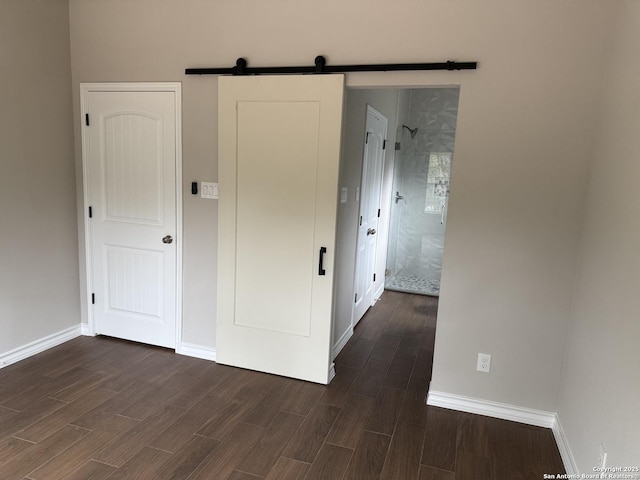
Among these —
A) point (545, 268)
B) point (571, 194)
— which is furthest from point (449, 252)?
point (571, 194)

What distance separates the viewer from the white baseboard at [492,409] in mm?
2729

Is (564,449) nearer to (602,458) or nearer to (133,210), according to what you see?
(602,458)

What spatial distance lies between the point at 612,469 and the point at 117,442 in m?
2.42

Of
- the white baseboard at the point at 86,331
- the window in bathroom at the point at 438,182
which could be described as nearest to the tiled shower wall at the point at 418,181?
the window in bathroom at the point at 438,182

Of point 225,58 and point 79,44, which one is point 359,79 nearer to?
point 225,58

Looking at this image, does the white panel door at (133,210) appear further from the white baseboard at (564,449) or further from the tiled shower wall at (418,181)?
the tiled shower wall at (418,181)

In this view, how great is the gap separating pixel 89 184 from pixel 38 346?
1.36 m

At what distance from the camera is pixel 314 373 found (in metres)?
3.14

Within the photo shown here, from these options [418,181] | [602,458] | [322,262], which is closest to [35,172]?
[322,262]

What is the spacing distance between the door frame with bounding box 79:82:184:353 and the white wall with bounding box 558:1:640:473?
9.02 ft

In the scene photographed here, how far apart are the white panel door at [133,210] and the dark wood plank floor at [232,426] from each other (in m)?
0.33

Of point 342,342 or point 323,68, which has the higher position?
point 323,68

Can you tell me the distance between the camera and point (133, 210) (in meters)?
3.50

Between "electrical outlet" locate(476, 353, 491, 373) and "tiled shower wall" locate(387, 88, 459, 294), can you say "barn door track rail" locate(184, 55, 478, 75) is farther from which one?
"tiled shower wall" locate(387, 88, 459, 294)
